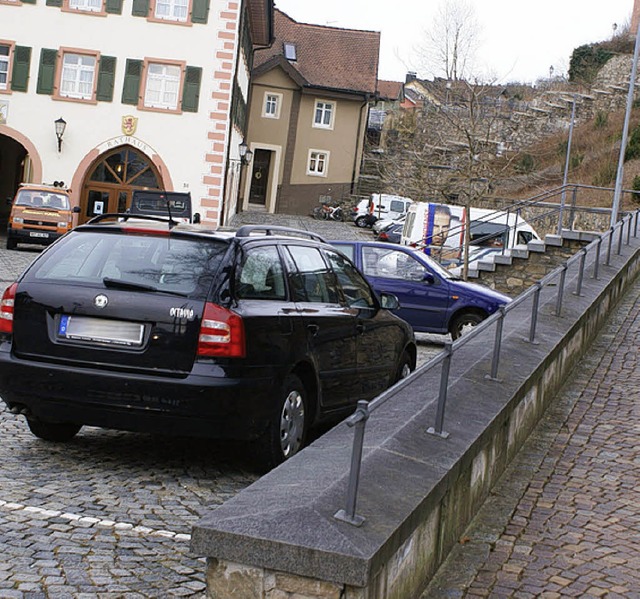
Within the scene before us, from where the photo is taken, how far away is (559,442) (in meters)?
8.20

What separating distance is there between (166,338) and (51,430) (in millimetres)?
1527

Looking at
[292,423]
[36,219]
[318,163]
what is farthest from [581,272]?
[318,163]

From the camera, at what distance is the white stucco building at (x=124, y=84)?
38.7 metres

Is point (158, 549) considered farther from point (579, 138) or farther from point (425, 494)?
point (579, 138)

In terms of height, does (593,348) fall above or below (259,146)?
below

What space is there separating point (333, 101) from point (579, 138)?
13.3m

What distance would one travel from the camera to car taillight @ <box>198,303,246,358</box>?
266 inches

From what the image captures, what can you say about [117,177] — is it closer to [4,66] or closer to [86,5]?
[4,66]

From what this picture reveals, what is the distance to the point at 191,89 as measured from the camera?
3878cm

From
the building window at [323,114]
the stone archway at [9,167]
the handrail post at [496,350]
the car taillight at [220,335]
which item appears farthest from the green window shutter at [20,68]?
the car taillight at [220,335]

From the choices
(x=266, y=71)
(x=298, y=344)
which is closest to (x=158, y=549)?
(x=298, y=344)

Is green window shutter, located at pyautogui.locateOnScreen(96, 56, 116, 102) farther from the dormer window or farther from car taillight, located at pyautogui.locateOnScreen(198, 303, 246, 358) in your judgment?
car taillight, located at pyautogui.locateOnScreen(198, 303, 246, 358)

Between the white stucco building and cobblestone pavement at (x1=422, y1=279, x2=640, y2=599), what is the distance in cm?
3035

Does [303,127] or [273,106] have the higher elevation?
[273,106]
